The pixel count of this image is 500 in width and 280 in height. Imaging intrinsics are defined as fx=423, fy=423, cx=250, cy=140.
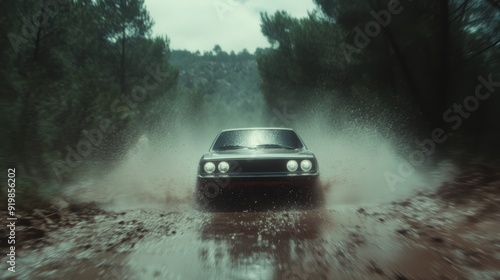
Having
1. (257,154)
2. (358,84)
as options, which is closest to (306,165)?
(257,154)

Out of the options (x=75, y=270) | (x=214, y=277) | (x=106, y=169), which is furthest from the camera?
(x=106, y=169)

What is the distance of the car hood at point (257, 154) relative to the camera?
6.25m

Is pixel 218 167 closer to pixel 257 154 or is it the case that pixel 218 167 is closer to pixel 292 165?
pixel 257 154

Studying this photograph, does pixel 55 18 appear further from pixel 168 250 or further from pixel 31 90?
pixel 168 250

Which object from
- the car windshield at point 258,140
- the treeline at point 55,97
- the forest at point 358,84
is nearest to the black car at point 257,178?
the car windshield at point 258,140

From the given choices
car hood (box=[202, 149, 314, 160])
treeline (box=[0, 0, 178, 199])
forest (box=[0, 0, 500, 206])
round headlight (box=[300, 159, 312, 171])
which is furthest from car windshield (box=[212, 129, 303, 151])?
treeline (box=[0, 0, 178, 199])

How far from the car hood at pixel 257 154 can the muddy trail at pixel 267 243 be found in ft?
2.65

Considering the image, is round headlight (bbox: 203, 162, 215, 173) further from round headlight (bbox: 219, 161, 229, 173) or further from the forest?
the forest

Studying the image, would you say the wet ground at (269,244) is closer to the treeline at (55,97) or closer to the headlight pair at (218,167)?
the headlight pair at (218,167)

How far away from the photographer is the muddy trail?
11.2ft

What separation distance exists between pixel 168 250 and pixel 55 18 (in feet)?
54.3

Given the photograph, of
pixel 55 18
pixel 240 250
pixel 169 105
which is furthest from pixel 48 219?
pixel 169 105

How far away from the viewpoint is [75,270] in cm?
353

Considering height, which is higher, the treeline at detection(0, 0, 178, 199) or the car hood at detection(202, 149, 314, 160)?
the treeline at detection(0, 0, 178, 199)
